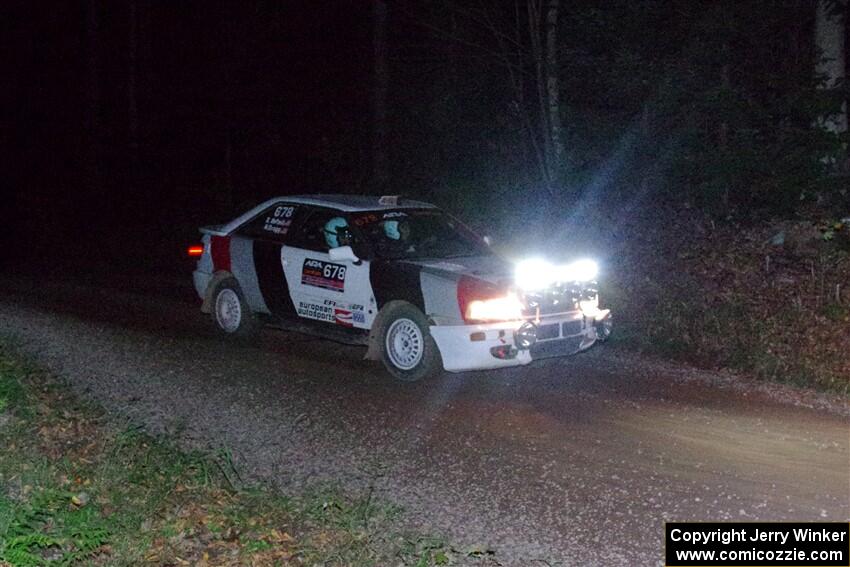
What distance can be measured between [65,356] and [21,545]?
5814mm

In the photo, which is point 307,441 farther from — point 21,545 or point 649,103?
point 649,103

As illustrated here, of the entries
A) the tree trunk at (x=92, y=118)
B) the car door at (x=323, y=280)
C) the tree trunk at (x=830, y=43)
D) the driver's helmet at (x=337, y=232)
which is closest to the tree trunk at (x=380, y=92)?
the tree trunk at (x=830, y=43)

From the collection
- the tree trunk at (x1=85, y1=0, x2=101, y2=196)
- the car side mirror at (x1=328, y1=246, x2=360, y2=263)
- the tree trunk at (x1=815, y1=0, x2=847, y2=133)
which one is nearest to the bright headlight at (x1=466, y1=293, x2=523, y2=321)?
the car side mirror at (x1=328, y1=246, x2=360, y2=263)

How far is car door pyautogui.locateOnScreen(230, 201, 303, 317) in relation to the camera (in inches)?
447

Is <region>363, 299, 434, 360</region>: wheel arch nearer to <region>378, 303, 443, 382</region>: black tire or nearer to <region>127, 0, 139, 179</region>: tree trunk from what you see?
<region>378, 303, 443, 382</region>: black tire

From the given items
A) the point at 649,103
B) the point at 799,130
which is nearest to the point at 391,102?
the point at 649,103

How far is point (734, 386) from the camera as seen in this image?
9.78 meters

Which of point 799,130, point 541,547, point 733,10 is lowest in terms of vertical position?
point 541,547

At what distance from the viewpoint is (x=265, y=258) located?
1150 centimetres

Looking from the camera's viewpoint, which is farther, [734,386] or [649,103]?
[649,103]

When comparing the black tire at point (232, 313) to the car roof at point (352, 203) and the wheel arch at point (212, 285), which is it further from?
the car roof at point (352, 203)

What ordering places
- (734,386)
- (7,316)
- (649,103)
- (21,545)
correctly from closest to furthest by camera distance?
1. (21,545)
2. (734,386)
3. (7,316)
4. (649,103)

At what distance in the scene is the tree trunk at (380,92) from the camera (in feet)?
73.0

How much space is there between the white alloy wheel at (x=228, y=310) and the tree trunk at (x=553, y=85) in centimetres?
704
